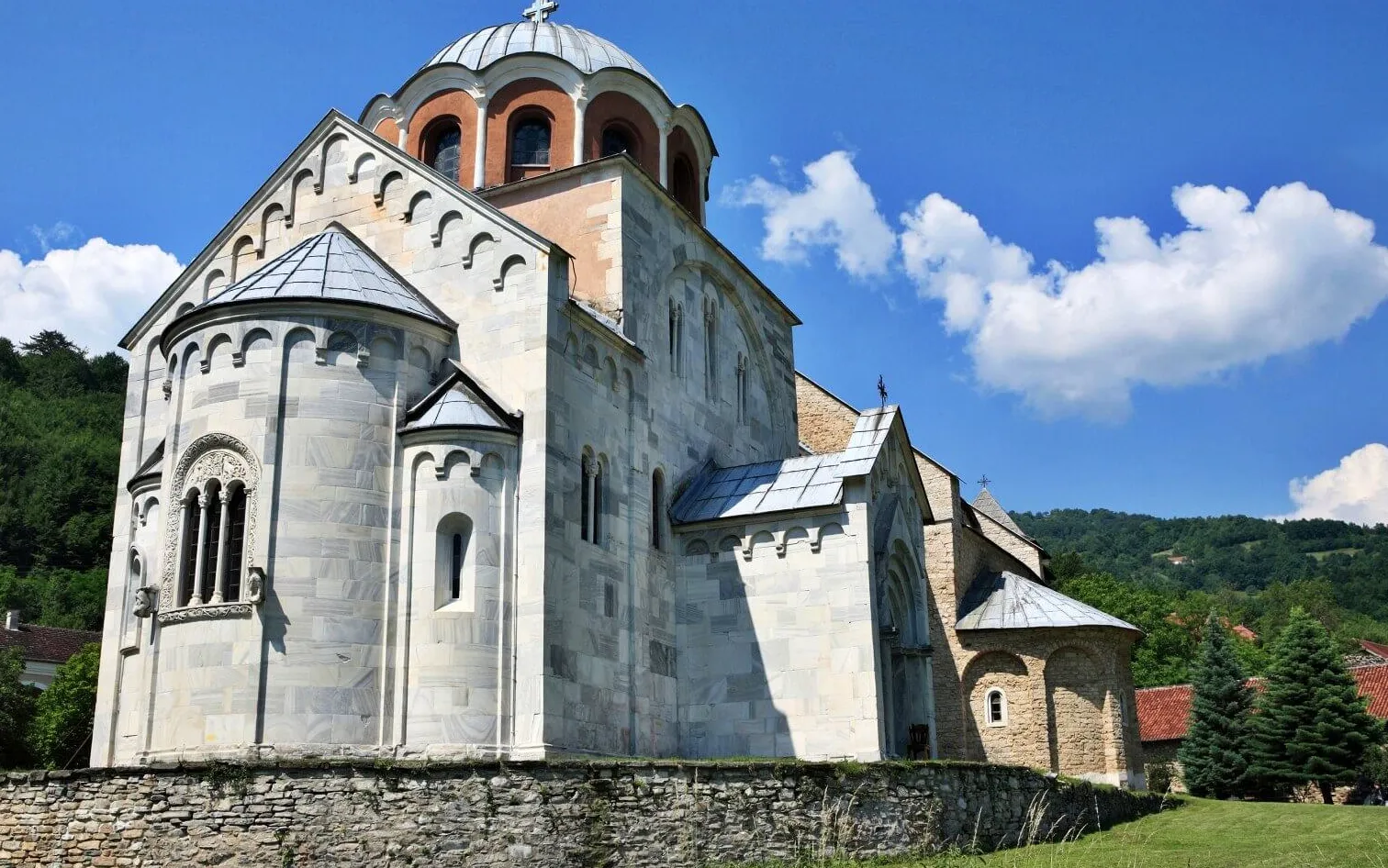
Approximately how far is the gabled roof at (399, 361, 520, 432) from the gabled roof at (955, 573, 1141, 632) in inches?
647

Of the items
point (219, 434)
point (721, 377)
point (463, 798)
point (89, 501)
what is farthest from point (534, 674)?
point (89, 501)

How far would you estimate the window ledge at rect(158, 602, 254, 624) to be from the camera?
16281 millimetres

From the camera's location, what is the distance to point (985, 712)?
29953 millimetres

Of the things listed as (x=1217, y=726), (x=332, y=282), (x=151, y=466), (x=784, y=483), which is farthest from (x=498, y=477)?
(x=1217, y=726)

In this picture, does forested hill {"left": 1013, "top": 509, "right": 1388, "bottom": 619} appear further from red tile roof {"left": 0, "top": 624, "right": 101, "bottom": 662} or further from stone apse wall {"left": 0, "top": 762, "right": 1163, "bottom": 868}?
stone apse wall {"left": 0, "top": 762, "right": 1163, "bottom": 868}

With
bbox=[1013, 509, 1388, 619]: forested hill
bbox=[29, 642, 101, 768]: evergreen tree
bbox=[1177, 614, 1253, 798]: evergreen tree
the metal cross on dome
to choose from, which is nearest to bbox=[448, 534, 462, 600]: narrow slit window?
the metal cross on dome

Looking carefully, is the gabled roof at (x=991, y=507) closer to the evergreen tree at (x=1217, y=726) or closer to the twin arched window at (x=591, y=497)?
the evergreen tree at (x=1217, y=726)

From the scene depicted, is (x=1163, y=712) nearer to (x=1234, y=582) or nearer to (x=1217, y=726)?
(x=1217, y=726)

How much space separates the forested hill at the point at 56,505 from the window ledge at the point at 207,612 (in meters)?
51.7

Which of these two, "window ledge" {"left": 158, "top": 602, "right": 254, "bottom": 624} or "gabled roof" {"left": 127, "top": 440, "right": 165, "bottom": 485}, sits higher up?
"gabled roof" {"left": 127, "top": 440, "right": 165, "bottom": 485}

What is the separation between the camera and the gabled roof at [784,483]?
2109 centimetres

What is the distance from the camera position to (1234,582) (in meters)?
168

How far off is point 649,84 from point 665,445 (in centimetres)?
781

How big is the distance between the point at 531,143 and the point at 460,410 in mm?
8243
